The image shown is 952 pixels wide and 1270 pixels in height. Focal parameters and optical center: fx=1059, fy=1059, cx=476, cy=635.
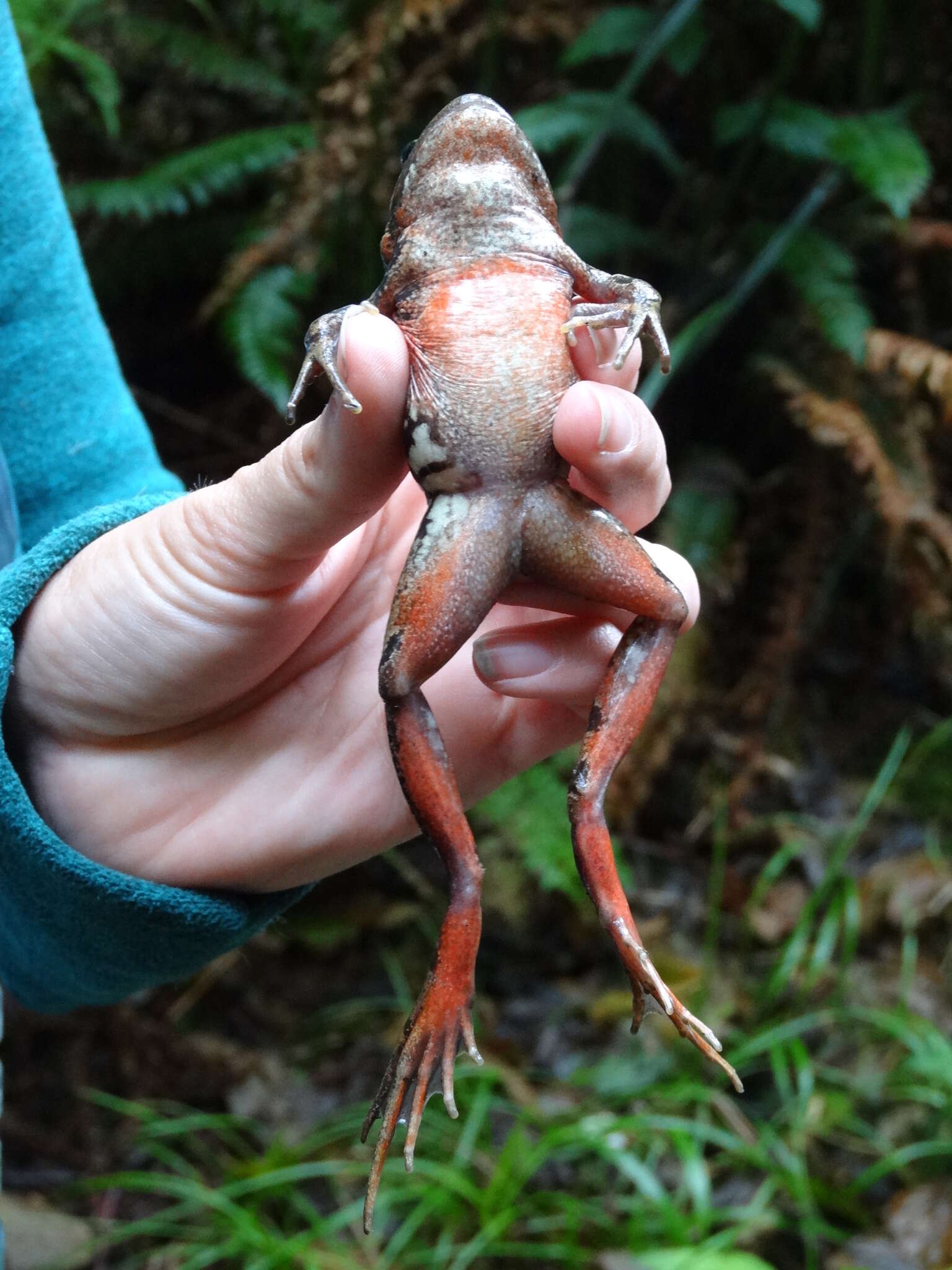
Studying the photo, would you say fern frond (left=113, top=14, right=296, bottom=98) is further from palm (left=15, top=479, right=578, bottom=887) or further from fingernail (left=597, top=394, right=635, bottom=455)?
fingernail (left=597, top=394, right=635, bottom=455)

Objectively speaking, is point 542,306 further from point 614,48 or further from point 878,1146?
point 878,1146

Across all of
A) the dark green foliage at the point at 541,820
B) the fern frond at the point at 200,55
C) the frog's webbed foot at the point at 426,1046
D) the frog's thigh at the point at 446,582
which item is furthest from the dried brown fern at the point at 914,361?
the frog's webbed foot at the point at 426,1046

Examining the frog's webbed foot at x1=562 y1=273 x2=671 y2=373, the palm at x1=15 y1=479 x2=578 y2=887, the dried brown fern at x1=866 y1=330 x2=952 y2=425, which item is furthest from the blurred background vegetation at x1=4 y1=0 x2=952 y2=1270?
the frog's webbed foot at x1=562 y1=273 x2=671 y2=373

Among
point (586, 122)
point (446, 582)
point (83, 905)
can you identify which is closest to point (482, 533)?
point (446, 582)

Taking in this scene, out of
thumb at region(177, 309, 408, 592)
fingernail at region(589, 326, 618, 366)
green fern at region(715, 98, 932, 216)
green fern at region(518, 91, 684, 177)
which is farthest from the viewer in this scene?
green fern at region(518, 91, 684, 177)

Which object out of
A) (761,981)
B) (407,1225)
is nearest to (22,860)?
(407,1225)

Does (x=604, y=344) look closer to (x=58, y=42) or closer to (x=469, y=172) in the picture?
(x=469, y=172)

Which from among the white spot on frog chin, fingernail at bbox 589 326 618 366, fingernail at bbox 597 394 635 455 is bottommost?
the white spot on frog chin
